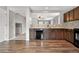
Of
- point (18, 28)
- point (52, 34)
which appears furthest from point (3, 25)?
point (18, 28)

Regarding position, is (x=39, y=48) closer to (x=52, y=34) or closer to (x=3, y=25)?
(x=52, y=34)

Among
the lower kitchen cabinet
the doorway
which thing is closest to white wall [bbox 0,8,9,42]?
the lower kitchen cabinet

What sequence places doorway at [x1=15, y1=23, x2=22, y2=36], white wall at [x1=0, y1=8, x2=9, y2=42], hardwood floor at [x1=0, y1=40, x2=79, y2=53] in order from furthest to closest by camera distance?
doorway at [x1=15, y1=23, x2=22, y2=36] → white wall at [x1=0, y1=8, x2=9, y2=42] → hardwood floor at [x1=0, y1=40, x2=79, y2=53]

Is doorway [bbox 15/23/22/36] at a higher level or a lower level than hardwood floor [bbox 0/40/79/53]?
higher

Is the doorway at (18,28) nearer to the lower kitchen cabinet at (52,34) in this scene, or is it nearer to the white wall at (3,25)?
the white wall at (3,25)

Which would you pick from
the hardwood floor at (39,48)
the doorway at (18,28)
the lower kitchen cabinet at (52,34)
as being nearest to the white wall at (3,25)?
the hardwood floor at (39,48)

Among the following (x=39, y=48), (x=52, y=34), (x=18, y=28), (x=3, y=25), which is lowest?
(x=39, y=48)

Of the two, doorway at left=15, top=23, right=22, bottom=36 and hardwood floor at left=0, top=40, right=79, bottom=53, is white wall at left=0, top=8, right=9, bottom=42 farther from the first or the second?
doorway at left=15, top=23, right=22, bottom=36

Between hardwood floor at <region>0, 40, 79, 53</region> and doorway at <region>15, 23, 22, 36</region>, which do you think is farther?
doorway at <region>15, 23, 22, 36</region>

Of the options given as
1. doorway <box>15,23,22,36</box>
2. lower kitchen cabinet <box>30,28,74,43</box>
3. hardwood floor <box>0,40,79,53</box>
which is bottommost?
hardwood floor <box>0,40,79,53</box>

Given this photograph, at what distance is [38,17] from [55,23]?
6.25 feet
